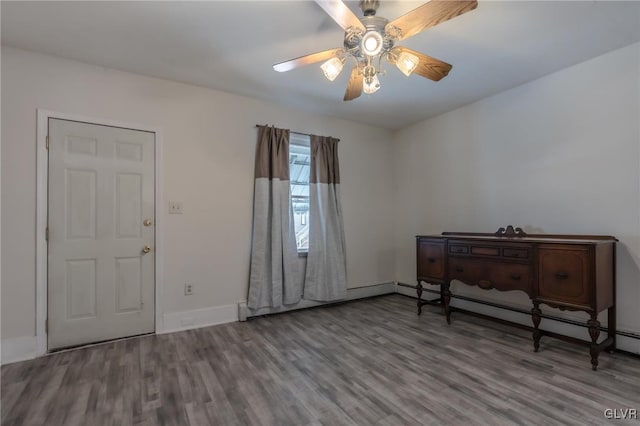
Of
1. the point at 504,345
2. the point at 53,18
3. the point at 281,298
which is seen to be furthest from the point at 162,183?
the point at 504,345

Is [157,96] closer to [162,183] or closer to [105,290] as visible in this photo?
[162,183]

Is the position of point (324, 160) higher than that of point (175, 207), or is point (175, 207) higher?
point (324, 160)

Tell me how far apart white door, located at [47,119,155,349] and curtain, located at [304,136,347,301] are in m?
1.79

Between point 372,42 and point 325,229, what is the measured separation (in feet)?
7.95

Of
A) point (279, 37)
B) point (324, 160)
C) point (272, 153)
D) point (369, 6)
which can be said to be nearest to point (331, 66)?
point (369, 6)

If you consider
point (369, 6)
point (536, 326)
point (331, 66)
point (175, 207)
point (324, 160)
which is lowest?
point (536, 326)

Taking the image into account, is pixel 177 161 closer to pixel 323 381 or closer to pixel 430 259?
pixel 323 381

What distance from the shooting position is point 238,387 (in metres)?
1.95

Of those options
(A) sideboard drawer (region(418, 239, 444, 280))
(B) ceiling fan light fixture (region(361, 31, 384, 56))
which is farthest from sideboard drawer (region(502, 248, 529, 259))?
(B) ceiling fan light fixture (region(361, 31, 384, 56))

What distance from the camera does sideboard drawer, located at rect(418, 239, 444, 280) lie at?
3.26 metres

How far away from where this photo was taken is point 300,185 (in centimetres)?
388

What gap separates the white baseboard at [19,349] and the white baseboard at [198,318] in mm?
931

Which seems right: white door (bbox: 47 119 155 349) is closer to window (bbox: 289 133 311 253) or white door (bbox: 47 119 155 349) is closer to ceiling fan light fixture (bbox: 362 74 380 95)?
window (bbox: 289 133 311 253)

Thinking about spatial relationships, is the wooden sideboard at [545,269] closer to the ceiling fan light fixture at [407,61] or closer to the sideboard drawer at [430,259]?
the sideboard drawer at [430,259]
